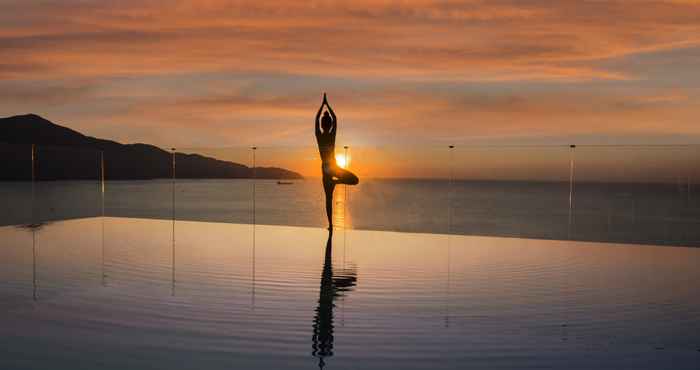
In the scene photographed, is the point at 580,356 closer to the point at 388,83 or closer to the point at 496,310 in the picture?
the point at 496,310

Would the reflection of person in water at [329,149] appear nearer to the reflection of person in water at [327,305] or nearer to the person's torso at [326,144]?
the person's torso at [326,144]

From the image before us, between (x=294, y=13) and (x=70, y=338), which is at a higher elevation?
(x=294, y=13)

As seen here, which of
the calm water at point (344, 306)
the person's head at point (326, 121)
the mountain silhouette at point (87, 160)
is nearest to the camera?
the calm water at point (344, 306)

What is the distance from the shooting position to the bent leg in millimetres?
9328

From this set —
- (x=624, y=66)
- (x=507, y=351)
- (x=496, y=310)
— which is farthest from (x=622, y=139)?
(x=507, y=351)

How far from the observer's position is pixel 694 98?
39.4 ft

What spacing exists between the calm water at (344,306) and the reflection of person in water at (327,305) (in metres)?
0.01

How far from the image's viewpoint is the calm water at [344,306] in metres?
3.06

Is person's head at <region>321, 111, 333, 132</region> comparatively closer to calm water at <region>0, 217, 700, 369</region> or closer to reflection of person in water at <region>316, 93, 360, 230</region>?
reflection of person in water at <region>316, 93, 360, 230</region>

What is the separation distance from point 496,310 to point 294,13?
6306 mm

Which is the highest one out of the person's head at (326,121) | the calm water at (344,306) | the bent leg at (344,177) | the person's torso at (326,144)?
the person's head at (326,121)

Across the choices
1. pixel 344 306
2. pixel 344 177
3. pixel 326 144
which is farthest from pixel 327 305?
pixel 326 144

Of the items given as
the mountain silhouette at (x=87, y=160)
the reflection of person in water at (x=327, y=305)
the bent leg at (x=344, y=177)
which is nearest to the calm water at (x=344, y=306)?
the reflection of person in water at (x=327, y=305)

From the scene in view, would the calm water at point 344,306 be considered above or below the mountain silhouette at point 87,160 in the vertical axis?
below
